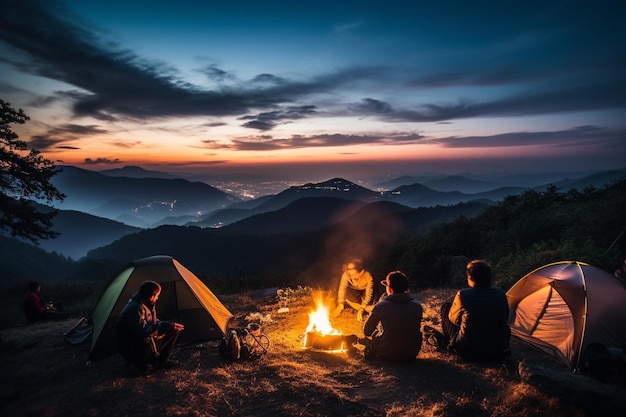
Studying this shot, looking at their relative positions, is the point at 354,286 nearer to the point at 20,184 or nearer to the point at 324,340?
the point at 324,340

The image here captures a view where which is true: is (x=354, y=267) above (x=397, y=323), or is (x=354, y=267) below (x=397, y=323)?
above

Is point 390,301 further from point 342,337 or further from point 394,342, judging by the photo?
point 342,337

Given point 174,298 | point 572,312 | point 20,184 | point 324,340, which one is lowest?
point 324,340

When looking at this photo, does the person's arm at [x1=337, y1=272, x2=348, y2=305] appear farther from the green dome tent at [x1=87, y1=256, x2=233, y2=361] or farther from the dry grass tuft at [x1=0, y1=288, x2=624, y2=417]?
the green dome tent at [x1=87, y1=256, x2=233, y2=361]

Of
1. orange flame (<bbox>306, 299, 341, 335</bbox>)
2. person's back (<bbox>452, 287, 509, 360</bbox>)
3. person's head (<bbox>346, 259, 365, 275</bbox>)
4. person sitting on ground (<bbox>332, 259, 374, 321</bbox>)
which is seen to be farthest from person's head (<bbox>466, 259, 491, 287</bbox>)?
person's head (<bbox>346, 259, 365, 275</bbox>)

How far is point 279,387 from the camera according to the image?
5.91 m

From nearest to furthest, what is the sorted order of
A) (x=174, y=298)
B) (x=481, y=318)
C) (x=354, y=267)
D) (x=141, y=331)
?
(x=481, y=318) < (x=141, y=331) < (x=174, y=298) < (x=354, y=267)

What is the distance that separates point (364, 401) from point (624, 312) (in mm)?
5305

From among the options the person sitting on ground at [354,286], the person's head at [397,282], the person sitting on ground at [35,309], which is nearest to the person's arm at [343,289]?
the person sitting on ground at [354,286]

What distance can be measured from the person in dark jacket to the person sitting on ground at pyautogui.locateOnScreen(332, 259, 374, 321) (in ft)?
11.1

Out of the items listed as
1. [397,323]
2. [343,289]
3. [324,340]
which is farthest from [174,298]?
[397,323]

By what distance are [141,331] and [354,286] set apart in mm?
Result: 5814

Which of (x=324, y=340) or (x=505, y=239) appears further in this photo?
(x=505, y=239)

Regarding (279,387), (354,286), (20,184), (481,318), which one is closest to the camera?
(279,387)
